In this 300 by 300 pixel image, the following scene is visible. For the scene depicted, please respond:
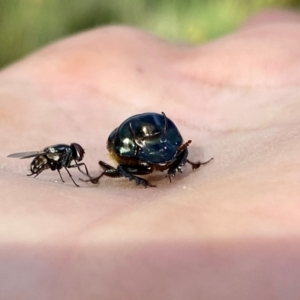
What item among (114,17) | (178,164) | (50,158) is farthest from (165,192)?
(114,17)

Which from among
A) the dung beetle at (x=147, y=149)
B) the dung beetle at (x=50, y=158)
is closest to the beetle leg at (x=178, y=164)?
the dung beetle at (x=147, y=149)

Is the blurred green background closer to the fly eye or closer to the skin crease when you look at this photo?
the skin crease

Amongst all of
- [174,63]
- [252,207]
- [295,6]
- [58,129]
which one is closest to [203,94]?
[174,63]

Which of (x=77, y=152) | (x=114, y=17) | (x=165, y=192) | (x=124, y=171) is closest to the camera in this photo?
(x=165, y=192)

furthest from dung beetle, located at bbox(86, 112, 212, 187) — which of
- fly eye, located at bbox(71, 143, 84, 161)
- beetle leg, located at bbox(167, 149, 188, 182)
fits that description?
fly eye, located at bbox(71, 143, 84, 161)

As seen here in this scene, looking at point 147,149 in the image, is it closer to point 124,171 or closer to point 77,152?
point 124,171
